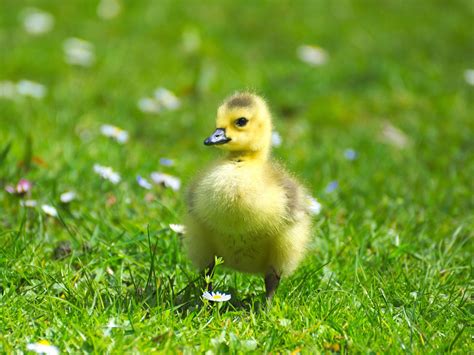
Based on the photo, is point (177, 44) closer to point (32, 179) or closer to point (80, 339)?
point (32, 179)

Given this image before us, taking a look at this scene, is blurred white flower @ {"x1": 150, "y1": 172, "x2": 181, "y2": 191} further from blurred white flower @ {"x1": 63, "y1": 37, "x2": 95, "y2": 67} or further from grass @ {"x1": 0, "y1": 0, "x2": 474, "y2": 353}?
blurred white flower @ {"x1": 63, "y1": 37, "x2": 95, "y2": 67}

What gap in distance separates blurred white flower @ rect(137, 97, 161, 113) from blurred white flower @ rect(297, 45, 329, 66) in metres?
2.19

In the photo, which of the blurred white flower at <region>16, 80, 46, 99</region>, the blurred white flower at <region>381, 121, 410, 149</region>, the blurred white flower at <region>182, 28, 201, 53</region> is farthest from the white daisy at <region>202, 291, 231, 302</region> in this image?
the blurred white flower at <region>182, 28, 201, 53</region>

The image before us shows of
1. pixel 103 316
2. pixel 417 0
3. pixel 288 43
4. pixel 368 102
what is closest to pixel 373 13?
pixel 417 0

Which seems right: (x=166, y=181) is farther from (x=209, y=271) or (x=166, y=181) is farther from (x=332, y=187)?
(x=209, y=271)

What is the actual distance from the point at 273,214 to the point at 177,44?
5293mm

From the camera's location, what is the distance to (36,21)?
28.1 ft

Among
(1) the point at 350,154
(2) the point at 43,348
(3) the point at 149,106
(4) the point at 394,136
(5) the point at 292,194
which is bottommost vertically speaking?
(4) the point at 394,136

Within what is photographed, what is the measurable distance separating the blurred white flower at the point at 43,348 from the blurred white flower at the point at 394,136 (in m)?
4.26

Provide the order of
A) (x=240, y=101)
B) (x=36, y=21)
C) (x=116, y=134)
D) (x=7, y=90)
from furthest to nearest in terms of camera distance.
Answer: (x=36, y=21) < (x=7, y=90) < (x=116, y=134) < (x=240, y=101)

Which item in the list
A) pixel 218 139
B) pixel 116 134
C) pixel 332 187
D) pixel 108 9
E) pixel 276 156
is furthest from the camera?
pixel 108 9

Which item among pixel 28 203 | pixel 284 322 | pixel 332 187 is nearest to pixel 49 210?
pixel 28 203

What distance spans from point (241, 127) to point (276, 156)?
1.37 m

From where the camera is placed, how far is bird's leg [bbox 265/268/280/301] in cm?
370
